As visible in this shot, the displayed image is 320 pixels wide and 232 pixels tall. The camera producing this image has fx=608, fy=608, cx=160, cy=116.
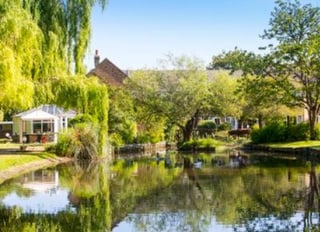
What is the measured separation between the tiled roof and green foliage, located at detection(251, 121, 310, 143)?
23.7 meters

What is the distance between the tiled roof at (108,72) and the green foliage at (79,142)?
35.1 metres

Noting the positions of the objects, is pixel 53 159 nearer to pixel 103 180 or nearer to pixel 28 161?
pixel 28 161

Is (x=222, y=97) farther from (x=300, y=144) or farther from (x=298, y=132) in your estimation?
(x=300, y=144)

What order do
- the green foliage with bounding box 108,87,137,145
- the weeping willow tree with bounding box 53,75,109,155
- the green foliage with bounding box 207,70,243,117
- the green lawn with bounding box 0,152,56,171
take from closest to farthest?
the green lawn with bounding box 0,152,56,171
the weeping willow tree with bounding box 53,75,109,155
the green foliage with bounding box 108,87,137,145
the green foliage with bounding box 207,70,243,117

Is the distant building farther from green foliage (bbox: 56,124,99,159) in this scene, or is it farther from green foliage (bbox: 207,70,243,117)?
green foliage (bbox: 56,124,99,159)

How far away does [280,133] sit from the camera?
5028 centimetres

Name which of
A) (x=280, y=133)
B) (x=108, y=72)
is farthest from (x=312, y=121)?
(x=108, y=72)

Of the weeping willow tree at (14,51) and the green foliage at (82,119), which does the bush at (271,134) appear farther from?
the weeping willow tree at (14,51)

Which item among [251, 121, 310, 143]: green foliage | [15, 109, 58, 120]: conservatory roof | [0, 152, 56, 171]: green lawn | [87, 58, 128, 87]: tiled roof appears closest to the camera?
[0, 152, 56, 171]: green lawn

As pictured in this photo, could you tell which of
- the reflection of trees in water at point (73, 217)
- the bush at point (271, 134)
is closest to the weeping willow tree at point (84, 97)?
the reflection of trees in water at point (73, 217)

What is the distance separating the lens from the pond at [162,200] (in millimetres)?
14070

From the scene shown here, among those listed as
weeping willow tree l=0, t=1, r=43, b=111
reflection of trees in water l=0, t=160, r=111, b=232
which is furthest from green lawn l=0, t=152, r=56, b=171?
reflection of trees in water l=0, t=160, r=111, b=232

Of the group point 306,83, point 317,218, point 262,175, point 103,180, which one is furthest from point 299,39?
point 317,218

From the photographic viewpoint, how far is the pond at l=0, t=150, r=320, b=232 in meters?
14.1
